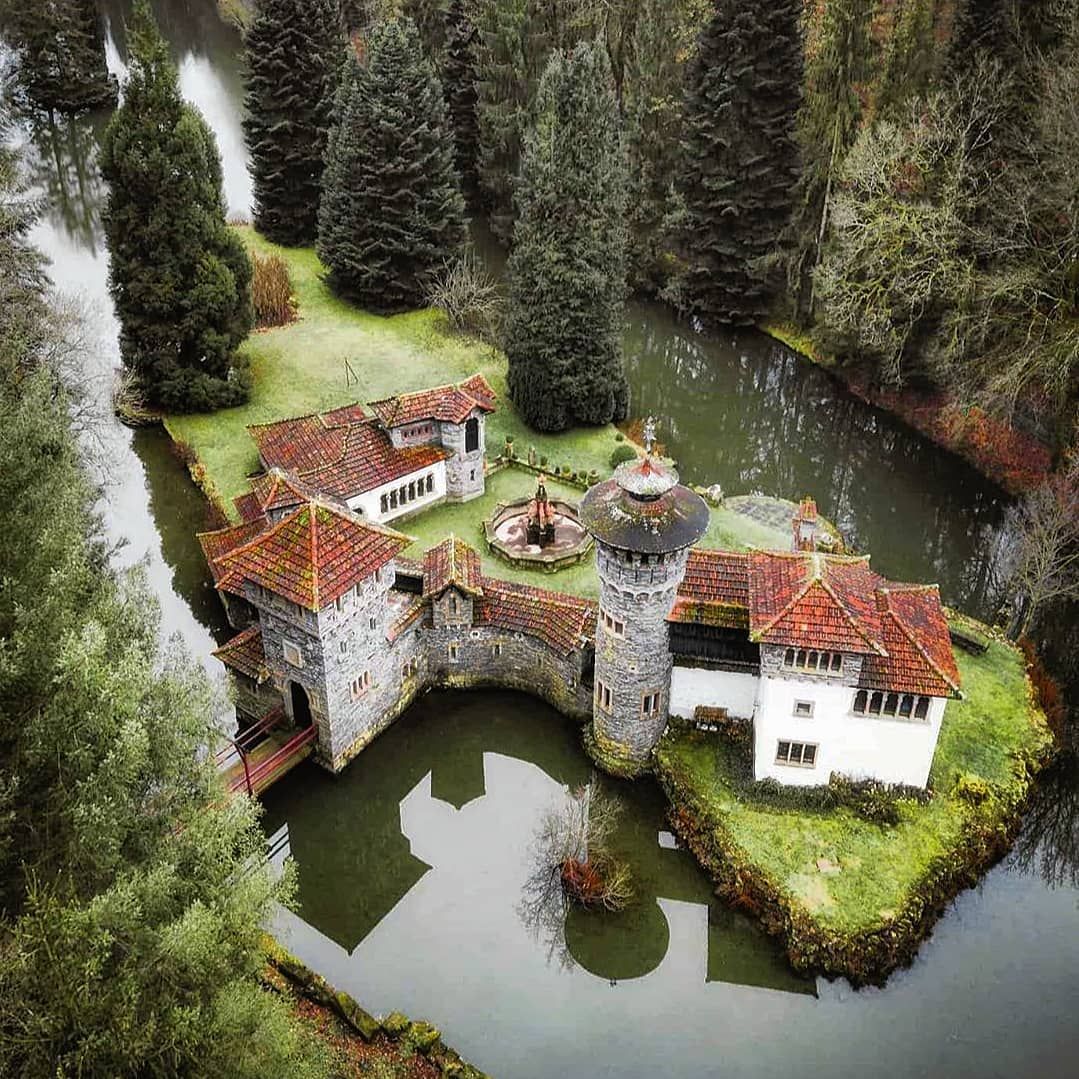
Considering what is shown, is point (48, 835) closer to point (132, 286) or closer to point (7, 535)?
point (7, 535)

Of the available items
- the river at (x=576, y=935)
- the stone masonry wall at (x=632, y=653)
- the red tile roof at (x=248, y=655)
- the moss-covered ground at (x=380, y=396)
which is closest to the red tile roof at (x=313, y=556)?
the red tile roof at (x=248, y=655)

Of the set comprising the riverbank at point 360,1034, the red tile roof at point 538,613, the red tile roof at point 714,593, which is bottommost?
the riverbank at point 360,1034

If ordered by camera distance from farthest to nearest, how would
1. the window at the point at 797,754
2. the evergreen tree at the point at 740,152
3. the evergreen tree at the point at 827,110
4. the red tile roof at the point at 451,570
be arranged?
the evergreen tree at the point at 740,152 < the evergreen tree at the point at 827,110 < the red tile roof at the point at 451,570 < the window at the point at 797,754

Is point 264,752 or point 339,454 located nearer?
point 264,752

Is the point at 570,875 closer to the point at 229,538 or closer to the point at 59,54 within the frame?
the point at 229,538

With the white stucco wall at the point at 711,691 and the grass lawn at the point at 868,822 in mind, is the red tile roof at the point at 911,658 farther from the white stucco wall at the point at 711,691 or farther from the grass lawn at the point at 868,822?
the grass lawn at the point at 868,822

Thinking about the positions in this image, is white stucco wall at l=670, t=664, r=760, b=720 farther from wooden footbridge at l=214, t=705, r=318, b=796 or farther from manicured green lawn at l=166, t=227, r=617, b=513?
manicured green lawn at l=166, t=227, r=617, b=513

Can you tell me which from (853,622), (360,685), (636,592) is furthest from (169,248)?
(853,622)
